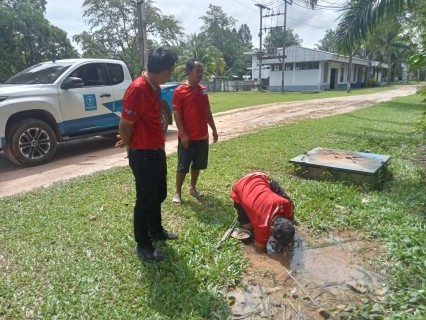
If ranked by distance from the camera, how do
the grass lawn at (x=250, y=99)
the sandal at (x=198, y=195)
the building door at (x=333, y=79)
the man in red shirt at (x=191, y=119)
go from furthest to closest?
1. the building door at (x=333, y=79)
2. the grass lawn at (x=250, y=99)
3. the sandal at (x=198, y=195)
4. the man in red shirt at (x=191, y=119)

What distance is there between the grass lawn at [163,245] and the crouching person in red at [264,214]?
0.26 m

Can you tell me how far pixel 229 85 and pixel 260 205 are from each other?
3890 cm

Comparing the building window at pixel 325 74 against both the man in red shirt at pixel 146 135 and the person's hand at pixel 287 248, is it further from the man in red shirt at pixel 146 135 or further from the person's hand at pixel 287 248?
the man in red shirt at pixel 146 135

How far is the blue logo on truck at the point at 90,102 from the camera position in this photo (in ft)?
22.7

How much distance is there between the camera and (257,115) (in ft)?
44.0

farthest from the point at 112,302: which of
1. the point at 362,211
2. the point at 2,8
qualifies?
the point at 2,8

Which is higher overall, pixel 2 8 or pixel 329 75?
pixel 2 8

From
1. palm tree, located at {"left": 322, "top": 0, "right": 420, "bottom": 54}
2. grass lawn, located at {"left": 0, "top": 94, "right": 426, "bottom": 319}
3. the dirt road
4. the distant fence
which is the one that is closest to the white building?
the distant fence

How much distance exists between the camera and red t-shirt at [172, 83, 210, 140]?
3.93m

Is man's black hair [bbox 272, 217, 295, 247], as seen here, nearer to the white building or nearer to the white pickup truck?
the white pickup truck

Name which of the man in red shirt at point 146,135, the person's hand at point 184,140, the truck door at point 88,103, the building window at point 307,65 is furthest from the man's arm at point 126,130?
the building window at point 307,65

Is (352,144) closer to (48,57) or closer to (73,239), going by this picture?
(73,239)

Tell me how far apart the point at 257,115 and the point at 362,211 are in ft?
32.3

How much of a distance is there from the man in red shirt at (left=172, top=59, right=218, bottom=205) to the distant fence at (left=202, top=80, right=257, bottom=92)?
122 ft
